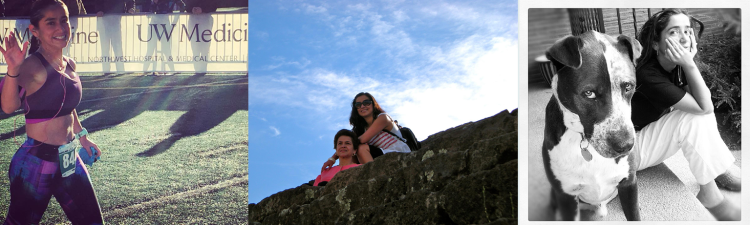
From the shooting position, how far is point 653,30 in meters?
5.04

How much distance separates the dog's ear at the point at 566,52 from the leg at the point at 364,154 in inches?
73.5

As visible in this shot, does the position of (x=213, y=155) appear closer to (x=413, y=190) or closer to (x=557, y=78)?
(x=413, y=190)

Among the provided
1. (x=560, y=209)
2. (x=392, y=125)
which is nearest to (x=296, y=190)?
(x=392, y=125)

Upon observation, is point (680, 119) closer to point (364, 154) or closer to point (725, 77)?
point (725, 77)

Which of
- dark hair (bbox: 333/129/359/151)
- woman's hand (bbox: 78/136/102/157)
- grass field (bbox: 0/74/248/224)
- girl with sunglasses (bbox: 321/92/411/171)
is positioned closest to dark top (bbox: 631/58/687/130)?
girl with sunglasses (bbox: 321/92/411/171)

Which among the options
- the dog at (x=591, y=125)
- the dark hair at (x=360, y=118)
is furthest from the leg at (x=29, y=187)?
the dog at (x=591, y=125)

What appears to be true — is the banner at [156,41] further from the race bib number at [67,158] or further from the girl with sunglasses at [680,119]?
the girl with sunglasses at [680,119]

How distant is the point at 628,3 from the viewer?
5.11m

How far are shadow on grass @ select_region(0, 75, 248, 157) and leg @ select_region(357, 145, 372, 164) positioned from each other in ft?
4.07

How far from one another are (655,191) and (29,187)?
19.0ft

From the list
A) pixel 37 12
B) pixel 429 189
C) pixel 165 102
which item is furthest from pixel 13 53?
pixel 429 189

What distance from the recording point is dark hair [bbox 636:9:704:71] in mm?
5004

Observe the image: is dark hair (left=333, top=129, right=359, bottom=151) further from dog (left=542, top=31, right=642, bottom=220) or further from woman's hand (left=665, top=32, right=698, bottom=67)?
woman's hand (left=665, top=32, right=698, bottom=67)

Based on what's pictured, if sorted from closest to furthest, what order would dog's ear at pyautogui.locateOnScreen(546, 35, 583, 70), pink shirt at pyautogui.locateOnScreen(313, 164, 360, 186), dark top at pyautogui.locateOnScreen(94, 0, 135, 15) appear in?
1. dog's ear at pyautogui.locateOnScreen(546, 35, 583, 70)
2. pink shirt at pyautogui.locateOnScreen(313, 164, 360, 186)
3. dark top at pyautogui.locateOnScreen(94, 0, 135, 15)
